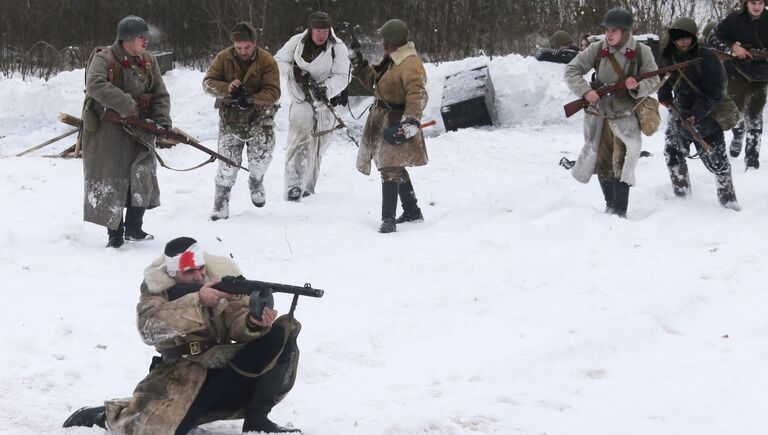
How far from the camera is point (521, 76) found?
13578mm

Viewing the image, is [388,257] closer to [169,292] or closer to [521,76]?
[169,292]

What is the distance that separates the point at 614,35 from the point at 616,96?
461 mm

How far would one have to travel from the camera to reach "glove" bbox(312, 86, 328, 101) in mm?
9266

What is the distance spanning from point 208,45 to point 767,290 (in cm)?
1339

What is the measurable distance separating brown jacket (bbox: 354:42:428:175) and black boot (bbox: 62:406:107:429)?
14.3ft

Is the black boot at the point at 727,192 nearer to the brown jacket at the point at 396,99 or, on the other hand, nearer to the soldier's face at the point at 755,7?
the soldier's face at the point at 755,7

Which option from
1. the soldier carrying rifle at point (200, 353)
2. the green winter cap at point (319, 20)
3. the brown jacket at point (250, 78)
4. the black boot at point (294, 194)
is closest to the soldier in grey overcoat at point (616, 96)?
the green winter cap at point (319, 20)

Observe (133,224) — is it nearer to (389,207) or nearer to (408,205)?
(389,207)

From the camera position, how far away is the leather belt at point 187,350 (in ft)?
13.9

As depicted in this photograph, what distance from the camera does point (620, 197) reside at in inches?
328

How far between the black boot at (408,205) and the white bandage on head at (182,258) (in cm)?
459

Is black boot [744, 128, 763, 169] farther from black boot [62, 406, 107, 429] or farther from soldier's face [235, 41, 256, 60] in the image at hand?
black boot [62, 406, 107, 429]

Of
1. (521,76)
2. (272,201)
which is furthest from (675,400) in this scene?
(521,76)

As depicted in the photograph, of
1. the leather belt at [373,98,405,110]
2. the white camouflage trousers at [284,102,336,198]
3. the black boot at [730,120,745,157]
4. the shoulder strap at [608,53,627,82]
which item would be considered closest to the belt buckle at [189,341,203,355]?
the leather belt at [373,98,405,110]
